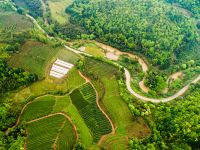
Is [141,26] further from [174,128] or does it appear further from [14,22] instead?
[174,128]

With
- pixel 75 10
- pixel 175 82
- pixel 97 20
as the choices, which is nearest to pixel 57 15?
pixel 75 10

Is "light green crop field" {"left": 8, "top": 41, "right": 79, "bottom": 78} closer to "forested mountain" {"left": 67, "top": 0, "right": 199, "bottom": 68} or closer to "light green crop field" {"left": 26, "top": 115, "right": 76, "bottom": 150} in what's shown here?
"light green crop field" {"left": 26, "top": 115, "right": 76, "bottom": 150}

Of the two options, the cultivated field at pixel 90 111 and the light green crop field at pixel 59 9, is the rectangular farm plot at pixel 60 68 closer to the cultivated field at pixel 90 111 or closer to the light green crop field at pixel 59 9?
the cultivated field at pixel 90 111

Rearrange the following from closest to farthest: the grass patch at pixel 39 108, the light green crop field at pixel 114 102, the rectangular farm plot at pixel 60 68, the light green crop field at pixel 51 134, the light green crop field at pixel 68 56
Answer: the light green crop field at pixel 51 134
the light green crop field at pixel 114 102
the grass patch at pixel 39 108
the rectangular farm plot at pixel 60 68
the light green crop field at pixel 68 56

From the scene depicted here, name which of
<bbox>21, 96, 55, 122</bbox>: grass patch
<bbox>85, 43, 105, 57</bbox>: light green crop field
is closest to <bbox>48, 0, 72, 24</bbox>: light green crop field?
<bbox>85, 43, 105, 57</bbox>: light green crop field

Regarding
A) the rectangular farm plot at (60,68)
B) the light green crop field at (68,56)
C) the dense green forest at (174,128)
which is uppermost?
the dense green forest at (174,128)

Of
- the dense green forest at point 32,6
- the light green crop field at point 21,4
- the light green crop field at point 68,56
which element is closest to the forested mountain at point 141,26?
the dense green forest at point 32,6

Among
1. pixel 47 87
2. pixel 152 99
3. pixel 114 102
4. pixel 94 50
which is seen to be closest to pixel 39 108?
pixel 47 87

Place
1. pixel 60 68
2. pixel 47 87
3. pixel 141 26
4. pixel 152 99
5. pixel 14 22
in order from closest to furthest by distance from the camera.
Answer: pixel 47 87 < pixel 152 99 < pixel 60 68 < pixel 141 26 < pixel 14 22
